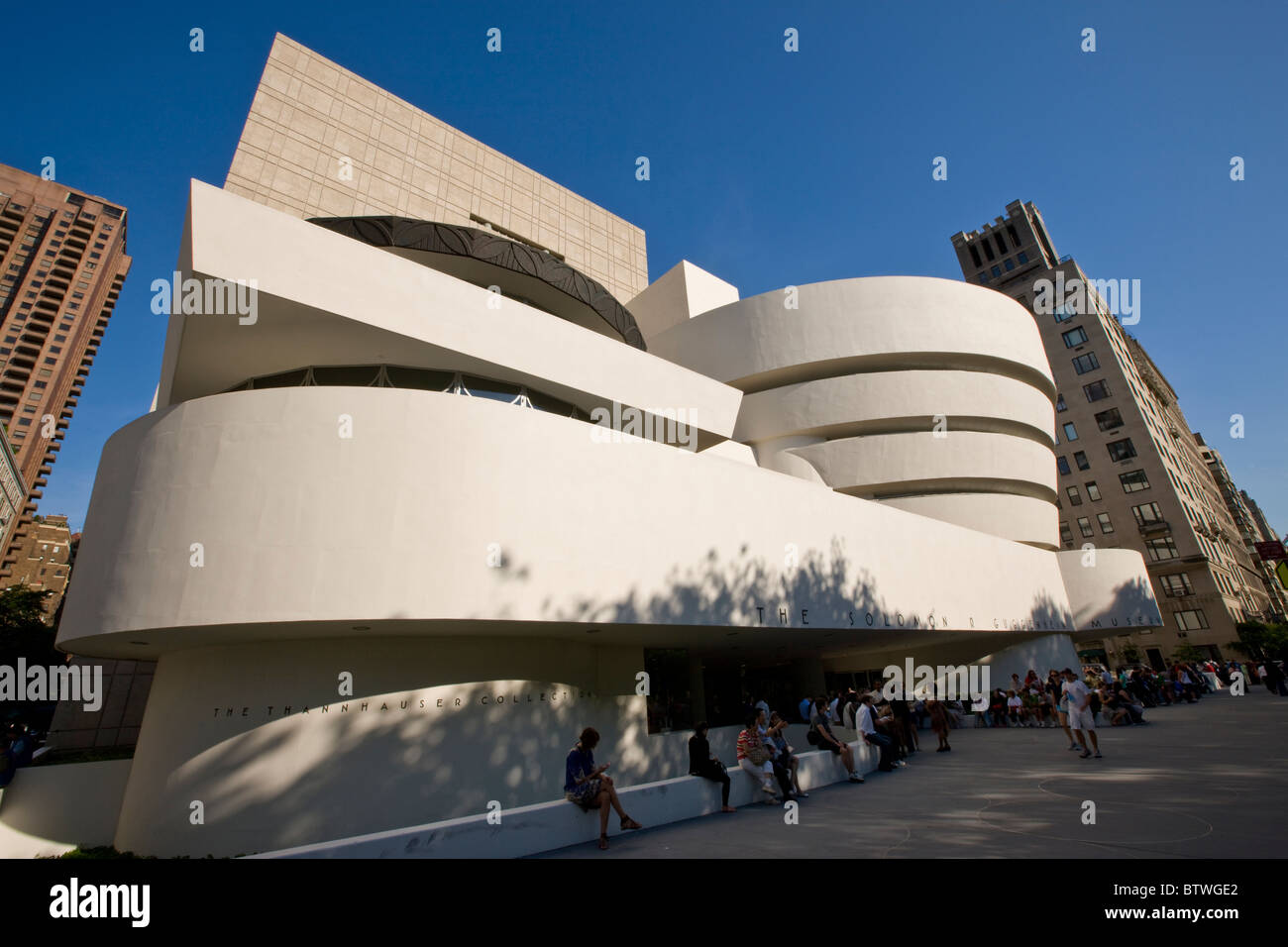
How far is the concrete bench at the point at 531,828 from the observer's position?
5773mm

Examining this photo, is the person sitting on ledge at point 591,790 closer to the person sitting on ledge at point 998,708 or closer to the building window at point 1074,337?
the person sitting on ledge at point 998,708

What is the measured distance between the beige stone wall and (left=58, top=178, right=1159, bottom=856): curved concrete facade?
9.41 m

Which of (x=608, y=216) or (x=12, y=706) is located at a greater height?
(x=608, y=216)

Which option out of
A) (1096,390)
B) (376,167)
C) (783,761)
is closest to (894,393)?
(783,761)

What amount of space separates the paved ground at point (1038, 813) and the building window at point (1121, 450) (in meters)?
48.1

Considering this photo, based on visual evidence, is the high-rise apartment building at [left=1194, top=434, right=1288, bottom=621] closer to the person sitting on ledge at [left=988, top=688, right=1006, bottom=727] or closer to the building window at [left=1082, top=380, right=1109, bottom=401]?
the building window at [left=1082, top=380, right=1109, bottom=401]

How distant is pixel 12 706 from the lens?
94.4 feet

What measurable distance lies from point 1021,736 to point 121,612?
20.3 metres

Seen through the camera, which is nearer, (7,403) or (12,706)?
(12,706)

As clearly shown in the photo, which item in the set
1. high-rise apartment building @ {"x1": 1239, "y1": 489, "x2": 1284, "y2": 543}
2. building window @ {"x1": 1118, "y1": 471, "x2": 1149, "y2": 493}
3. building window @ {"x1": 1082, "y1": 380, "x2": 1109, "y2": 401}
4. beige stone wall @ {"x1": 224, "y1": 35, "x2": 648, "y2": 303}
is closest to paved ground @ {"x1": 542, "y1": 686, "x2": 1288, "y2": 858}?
beige stone wall @ {"x1": 224, "y1": 35, "x2": 648, "y2": 303}

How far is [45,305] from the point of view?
8338cm
